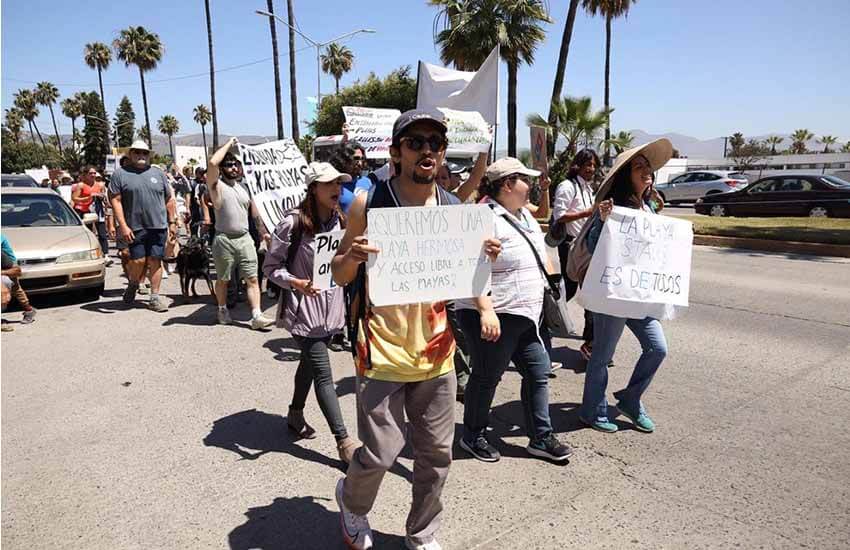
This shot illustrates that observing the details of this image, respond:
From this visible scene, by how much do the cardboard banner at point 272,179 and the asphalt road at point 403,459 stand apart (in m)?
1.45

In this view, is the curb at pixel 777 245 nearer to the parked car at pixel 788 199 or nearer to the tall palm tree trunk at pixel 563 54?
the parked car at pixel 788 199

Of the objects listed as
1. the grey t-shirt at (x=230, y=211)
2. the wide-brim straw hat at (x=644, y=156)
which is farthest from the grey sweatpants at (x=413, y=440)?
the grey t-shirt at (x=230, y=211)

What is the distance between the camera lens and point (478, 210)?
2641 mm

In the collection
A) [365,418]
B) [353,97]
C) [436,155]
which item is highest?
[353,97]

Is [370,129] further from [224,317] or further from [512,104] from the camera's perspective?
[512,104]

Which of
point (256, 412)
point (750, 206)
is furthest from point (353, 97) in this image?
point (256, 412)

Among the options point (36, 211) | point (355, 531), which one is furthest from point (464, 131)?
point (36, 211)

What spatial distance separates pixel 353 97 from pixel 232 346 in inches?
1455

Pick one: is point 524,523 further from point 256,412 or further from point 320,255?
point 256,412

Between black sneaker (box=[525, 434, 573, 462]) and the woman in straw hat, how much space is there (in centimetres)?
56

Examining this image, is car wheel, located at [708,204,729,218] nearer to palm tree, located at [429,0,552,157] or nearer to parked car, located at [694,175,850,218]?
parked car, located at [694,175,850,218]

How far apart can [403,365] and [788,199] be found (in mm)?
20330

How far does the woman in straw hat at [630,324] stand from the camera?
3.83 m

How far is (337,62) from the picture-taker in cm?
6444
